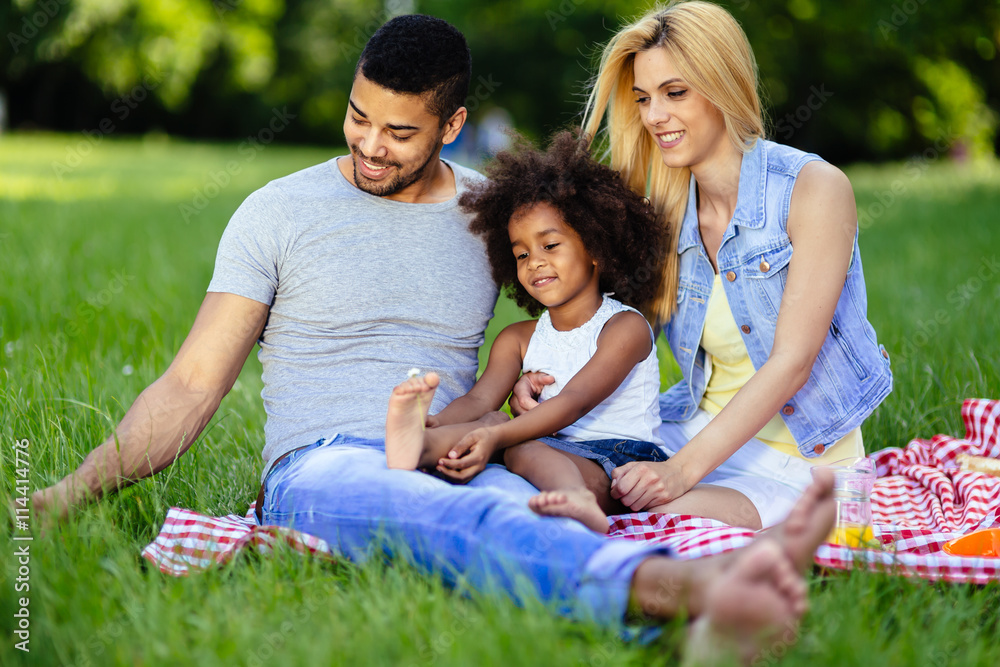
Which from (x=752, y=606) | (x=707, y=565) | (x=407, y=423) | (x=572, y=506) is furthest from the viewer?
(x=407, y=423)

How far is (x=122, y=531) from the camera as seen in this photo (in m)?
2.51

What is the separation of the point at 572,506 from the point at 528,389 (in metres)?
0.80

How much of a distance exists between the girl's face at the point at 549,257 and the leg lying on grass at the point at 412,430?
711 millimetres

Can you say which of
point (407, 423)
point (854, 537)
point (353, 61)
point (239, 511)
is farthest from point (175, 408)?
point (353, 61)

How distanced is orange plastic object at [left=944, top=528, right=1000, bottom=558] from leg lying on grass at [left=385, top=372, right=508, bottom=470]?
1.58 meters

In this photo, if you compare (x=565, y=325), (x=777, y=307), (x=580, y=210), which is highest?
(x=580, y=210)

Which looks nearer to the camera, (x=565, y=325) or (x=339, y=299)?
(x=339, y=299)

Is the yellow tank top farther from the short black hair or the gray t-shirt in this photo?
the short black hair

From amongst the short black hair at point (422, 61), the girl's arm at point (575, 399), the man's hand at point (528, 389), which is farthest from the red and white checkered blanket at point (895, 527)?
the short black hair at point (422, 61)

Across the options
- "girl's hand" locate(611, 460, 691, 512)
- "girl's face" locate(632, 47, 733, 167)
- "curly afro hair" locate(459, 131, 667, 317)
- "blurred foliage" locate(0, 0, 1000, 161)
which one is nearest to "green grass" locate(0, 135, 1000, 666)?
"girl's hand" locate(611, 460, 691, 512)

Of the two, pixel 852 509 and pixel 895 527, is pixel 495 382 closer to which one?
pixel 852 509

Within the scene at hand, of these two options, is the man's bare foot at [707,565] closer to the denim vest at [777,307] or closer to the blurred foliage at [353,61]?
the denim vest at [777,307]

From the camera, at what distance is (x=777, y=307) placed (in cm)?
296

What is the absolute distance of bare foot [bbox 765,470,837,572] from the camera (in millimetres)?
1738
